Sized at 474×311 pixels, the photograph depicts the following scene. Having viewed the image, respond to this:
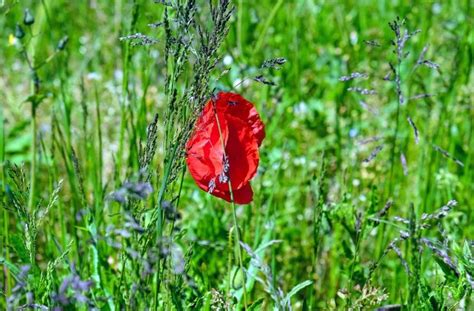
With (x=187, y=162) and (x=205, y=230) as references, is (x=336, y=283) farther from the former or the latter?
(x=187, y=162)

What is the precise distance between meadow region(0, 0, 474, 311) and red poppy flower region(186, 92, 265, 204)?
0.9 inches

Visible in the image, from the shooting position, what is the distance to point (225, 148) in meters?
1.40

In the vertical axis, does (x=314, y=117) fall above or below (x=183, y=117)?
below

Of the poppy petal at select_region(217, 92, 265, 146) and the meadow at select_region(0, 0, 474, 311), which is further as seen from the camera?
the poppy petal at select_region(217, 92, 265, 146)

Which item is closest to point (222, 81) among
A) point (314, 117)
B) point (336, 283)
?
point (314, 117)

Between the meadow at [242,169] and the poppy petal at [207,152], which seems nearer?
the meadow at [242,169]

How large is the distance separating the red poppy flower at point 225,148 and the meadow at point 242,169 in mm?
23

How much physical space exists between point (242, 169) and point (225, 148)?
2.2 inches

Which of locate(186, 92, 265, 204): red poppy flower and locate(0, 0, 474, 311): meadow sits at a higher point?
locate(186, 92, 265, 204): red poppy flower

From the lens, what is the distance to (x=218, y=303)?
1364mm

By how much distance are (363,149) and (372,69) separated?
1.97ft

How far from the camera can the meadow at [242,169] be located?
128 cm

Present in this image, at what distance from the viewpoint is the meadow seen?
1.28 metres

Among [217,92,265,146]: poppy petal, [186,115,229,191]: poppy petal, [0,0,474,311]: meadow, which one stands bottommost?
[0,0,474,311]: meadow
